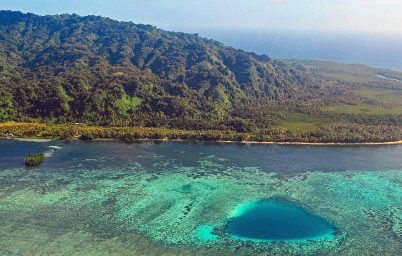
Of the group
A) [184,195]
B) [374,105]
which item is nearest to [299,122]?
[374,105]

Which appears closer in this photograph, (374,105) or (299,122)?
(299,122)

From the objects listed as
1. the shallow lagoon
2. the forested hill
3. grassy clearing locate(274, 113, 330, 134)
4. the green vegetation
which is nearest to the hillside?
grassy clearing locate(274, 113, 330, 134)

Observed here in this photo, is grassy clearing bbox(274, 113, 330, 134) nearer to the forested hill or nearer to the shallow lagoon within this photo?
the forested hill

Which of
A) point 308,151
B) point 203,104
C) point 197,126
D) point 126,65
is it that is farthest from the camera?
point 126,65

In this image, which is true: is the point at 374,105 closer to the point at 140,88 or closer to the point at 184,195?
the point at 140,88

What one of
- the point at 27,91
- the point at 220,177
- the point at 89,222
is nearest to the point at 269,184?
the point at 220,177

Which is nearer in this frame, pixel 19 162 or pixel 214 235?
pixel 214 235

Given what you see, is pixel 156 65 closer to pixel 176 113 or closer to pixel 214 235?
pixel 176 113
